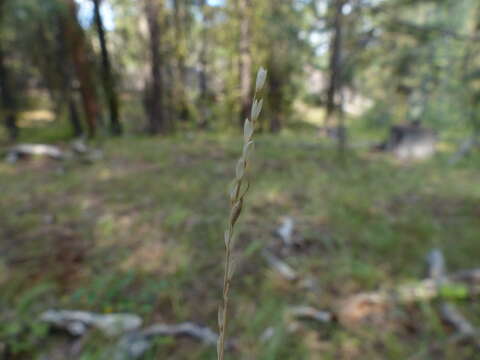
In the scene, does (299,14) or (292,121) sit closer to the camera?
(299,14)

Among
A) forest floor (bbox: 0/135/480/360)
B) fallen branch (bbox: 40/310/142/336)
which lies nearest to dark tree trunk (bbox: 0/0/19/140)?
forest floor (bbox: 0/135/480/360)

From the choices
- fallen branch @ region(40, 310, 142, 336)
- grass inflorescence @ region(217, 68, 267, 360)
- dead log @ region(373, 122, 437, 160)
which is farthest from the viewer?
dead log @ region(373, 122, 437, 160)

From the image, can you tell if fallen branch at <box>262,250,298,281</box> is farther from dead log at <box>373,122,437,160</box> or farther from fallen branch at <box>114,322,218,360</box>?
dead log at <box>373,122,437,160</box>

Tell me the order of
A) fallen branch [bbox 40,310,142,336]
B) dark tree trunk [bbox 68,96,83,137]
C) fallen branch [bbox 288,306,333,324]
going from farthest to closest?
dark tree trunk [bbox 68,96,83,137], fallen branch [bbox 288,306,333,324], fallen branch [bbox 40,310,142,336]

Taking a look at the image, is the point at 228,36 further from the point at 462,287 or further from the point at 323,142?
the point at 462,287

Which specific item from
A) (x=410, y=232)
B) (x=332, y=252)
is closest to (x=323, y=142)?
(x=410, y=232)

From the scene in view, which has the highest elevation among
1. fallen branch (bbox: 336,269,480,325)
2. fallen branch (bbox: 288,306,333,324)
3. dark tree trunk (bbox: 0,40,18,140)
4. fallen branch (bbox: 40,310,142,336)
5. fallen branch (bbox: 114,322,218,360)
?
dark tree trunk (bbox: 0,40,18,140)

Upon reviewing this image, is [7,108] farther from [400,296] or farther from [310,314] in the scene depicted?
[400,296]
